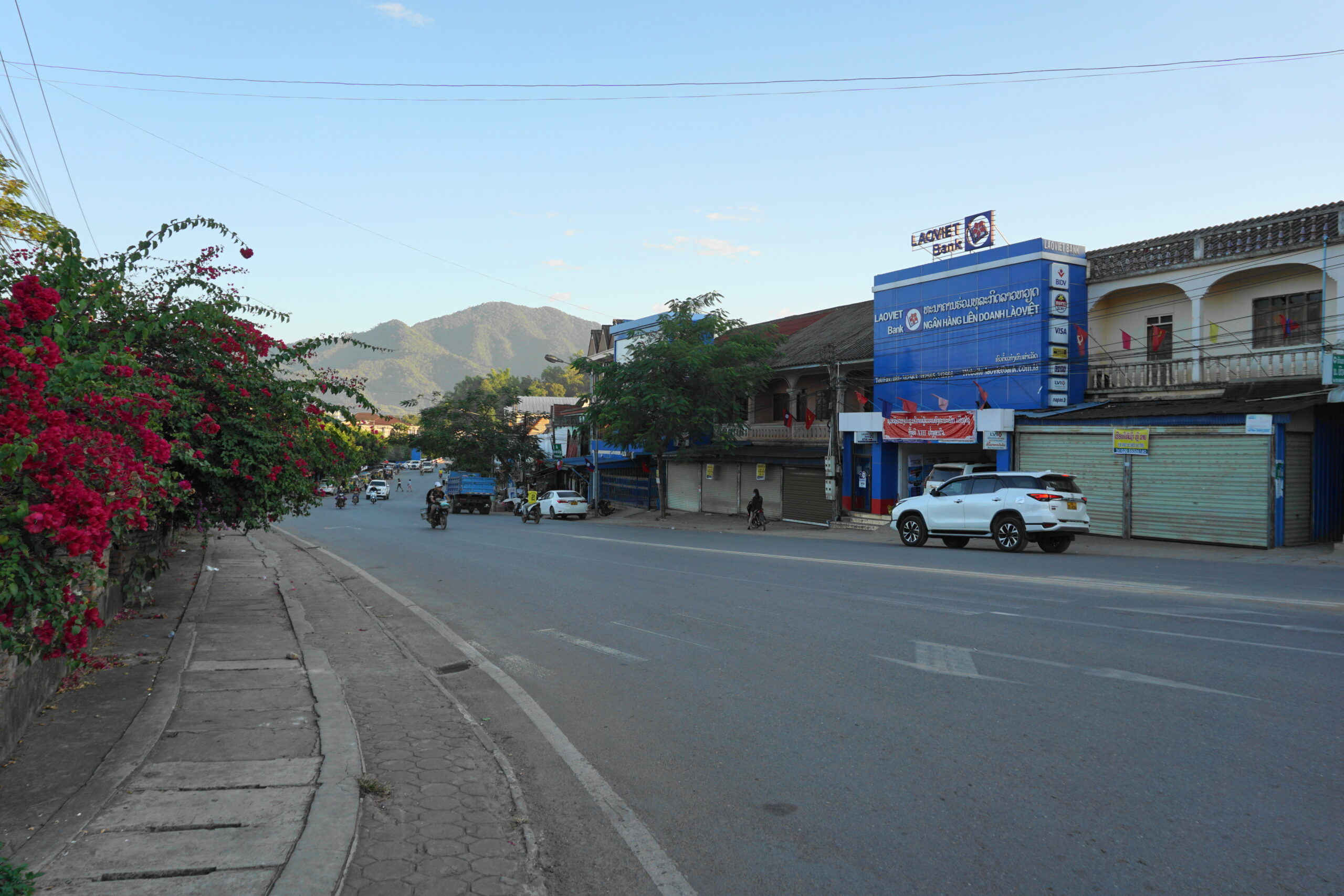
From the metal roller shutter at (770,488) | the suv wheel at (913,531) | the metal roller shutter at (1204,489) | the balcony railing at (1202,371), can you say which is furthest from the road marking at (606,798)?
the metal roller shutter at (770,488)

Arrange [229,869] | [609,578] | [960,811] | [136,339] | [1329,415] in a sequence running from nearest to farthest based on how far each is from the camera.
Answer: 1. [229,869]
2. [960,811]
3. [136,339]
4. [609,578]
5. [1329,415]

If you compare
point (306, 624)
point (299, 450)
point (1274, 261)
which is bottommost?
point (306, 624)

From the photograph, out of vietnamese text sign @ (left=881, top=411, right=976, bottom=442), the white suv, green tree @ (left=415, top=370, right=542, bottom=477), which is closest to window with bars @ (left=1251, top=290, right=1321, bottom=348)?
the white suv

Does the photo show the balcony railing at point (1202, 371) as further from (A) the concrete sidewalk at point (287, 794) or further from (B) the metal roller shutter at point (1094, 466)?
(A) the concrete sidewalk at point (287, 794)

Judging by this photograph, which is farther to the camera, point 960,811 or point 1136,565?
point 1136,565

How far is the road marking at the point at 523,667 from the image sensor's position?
8500 mm

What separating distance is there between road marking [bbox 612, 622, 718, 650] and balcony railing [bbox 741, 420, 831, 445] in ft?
71.3

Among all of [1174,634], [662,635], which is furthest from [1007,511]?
[662,635]

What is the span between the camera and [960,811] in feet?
15.4

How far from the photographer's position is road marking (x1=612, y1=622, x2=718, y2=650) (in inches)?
359

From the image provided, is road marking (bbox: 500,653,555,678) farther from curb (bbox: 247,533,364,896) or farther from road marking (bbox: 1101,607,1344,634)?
road marking (bbox: 1101,607,1344,634)

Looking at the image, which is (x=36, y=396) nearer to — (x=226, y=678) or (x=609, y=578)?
(x=226, y=678)

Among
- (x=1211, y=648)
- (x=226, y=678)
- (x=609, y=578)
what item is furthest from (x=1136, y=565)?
(x=226, y=678)

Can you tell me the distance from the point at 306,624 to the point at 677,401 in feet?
76.2
